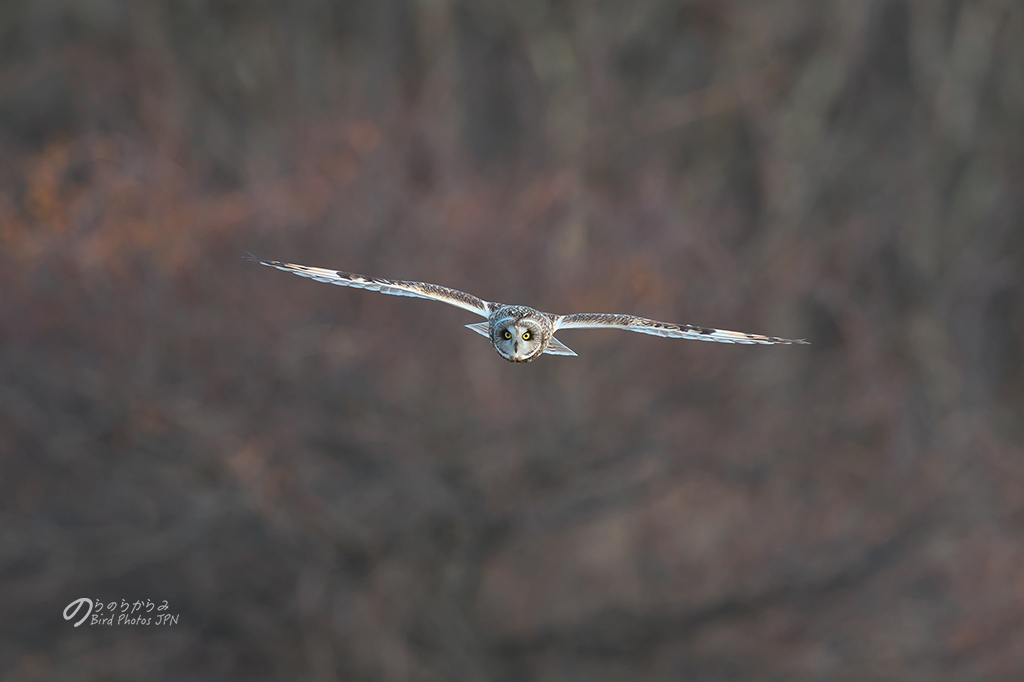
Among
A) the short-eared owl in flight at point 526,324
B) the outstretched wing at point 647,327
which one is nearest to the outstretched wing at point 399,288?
the short-eared owl in flight at point 526,324

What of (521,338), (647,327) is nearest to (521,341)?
(521,338)

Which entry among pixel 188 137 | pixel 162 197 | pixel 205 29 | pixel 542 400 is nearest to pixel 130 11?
pixel 205 29

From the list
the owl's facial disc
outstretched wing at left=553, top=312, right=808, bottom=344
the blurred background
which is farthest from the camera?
the blurred background

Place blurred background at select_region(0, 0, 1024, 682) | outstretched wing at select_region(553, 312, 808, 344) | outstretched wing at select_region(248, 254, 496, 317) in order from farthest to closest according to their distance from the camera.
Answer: blurred background at select_region(0, 0, 1024, 682), outstretched wing at select_region(248, 254, 496, 317), outstretched wing at select_region(553, 312, 808, 344)

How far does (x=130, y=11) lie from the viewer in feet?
28.4

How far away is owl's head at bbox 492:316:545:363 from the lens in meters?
3.16

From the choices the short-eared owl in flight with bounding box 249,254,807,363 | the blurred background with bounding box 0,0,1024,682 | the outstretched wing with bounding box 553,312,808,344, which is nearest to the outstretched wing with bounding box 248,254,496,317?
the short-eared owl in flight with bounding box 249,254,807,363

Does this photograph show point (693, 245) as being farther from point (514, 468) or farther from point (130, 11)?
point (130, 11)
